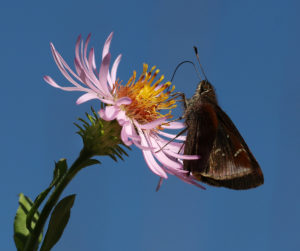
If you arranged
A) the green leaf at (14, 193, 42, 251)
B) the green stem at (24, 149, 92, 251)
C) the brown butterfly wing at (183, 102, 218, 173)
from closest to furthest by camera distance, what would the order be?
the green stem at (24, 149, 92, 251), the green leaf at (14, 193, 42, 251), the brown butterfly wing at (183, 102, 218, 173)

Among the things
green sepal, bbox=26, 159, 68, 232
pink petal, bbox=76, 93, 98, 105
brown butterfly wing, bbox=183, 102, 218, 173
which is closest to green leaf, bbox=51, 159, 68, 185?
green sepal, bbox=26, 159, 68, 232

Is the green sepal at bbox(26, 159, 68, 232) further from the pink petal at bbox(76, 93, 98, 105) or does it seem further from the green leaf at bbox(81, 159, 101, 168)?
the pink petal at bbox(76, 93, 98, 105)

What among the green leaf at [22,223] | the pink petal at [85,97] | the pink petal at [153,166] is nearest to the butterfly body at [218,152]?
the pink petal at [153,166]

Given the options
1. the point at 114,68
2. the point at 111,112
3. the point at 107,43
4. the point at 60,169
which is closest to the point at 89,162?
the point at 60,169

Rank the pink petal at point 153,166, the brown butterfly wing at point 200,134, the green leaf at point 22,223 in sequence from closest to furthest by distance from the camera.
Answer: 1. the green leaf at point 22,223
2. the pink petal at point 153,166
3. the brown butterfly wing at point 200,134

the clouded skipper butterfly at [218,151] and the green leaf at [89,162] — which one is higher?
the clouded skipper butterfly at [218,151]

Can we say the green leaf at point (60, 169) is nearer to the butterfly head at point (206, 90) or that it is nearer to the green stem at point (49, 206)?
the green stem at point (49, 206)

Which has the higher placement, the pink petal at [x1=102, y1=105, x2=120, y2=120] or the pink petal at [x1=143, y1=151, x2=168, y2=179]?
the pink petal at [x1=102, y1=105, x2=120, y2=120]
